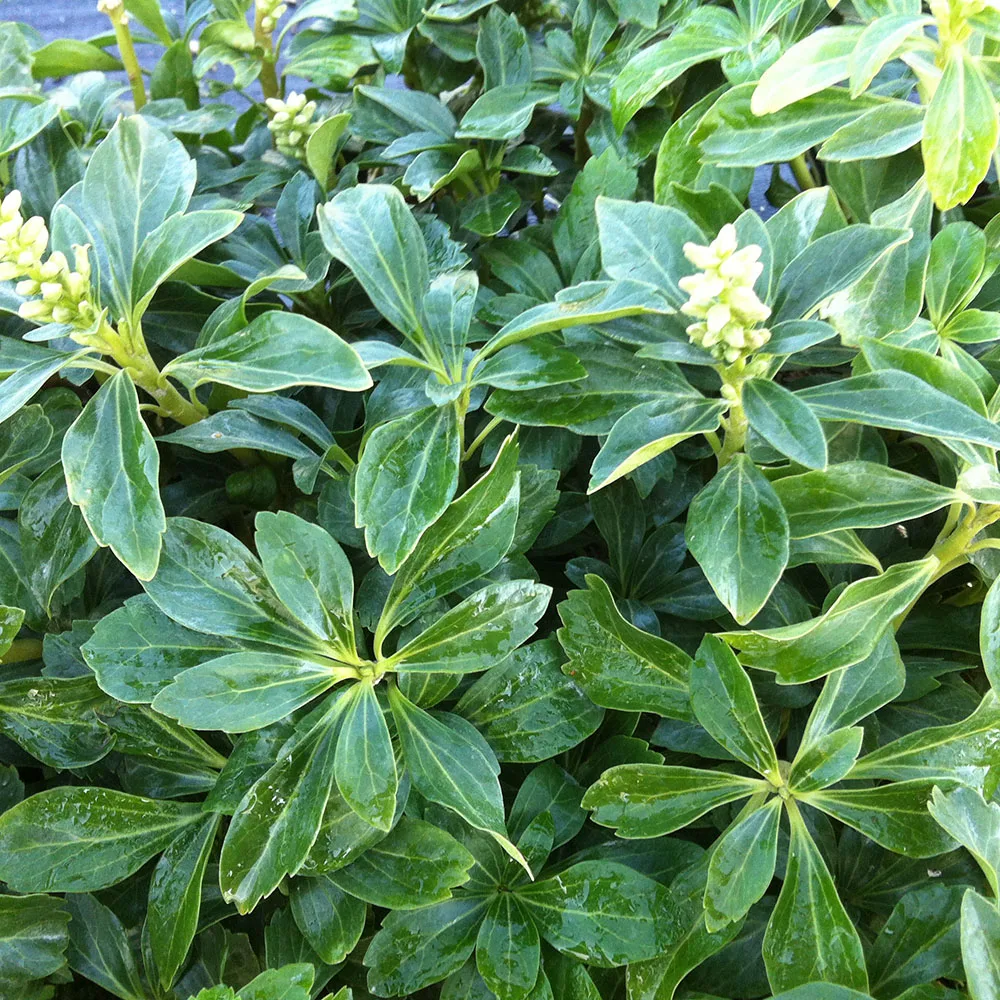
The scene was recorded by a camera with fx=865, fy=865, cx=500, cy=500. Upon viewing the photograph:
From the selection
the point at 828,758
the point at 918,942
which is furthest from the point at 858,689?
the point at 918,942

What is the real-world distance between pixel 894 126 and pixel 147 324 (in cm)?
59

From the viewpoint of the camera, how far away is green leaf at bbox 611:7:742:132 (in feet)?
2.16

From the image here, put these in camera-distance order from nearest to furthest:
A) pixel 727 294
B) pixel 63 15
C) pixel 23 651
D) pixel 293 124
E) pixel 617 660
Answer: pixel 727 294
pixel 617 660
pixel 23 651
pixel 293 124
pixel 63 15

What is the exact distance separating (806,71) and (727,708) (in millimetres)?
413

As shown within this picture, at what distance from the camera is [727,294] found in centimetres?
49

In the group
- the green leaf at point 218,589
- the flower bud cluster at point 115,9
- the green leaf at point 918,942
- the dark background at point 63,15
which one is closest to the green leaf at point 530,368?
the green leaf at point 218,589

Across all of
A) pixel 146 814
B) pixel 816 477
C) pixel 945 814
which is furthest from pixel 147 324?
pixel 945 814

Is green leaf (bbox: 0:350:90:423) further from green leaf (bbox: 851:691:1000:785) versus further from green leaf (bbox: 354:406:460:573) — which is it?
green leaf (bbox: 851:691:1000:785)

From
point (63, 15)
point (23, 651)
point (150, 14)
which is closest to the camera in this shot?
point (23, 651)

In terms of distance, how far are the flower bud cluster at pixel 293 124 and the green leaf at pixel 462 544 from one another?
42 cm

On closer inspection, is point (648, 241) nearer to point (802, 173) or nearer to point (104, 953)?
point (802, 173)

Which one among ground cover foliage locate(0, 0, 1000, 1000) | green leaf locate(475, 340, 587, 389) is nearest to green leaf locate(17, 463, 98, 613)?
ground cover foliage locate(0, 0, 1000, 1000)

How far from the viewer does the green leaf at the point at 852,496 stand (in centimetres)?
54

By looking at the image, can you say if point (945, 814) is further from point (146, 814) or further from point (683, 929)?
point (146, 814)
